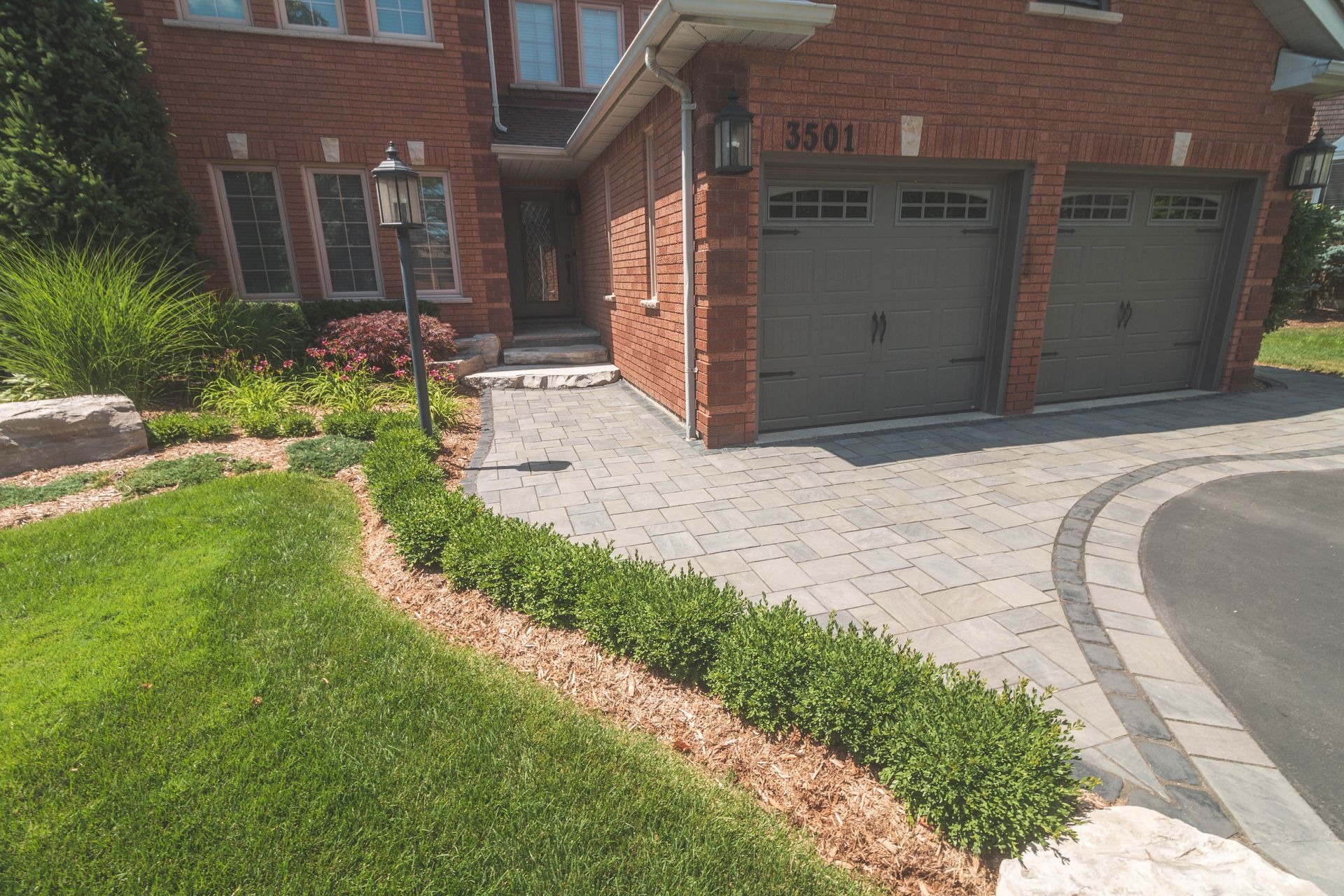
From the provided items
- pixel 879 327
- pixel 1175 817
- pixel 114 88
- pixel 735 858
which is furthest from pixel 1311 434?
pixel 114 88

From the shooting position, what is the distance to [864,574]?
11.8 feet

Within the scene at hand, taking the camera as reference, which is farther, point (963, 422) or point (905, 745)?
point (963, 422)

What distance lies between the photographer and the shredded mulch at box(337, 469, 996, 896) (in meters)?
1.96

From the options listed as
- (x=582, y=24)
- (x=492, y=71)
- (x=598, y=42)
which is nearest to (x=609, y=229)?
(x=492, y=71)

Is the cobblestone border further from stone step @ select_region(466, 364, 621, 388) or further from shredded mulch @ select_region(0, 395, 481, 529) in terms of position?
stone step @ select_region(466, 364, 621, 388)

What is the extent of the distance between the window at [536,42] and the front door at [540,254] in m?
2.15

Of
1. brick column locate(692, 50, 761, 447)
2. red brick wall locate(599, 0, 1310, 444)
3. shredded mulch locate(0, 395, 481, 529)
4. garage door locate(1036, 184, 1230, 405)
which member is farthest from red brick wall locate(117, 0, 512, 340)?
garage door locate(1036, 184, 1230, 405)

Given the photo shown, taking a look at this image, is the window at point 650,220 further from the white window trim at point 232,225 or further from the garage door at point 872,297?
the white window trim at point 232,225

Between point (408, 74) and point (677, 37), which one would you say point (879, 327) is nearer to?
point (677, 37)

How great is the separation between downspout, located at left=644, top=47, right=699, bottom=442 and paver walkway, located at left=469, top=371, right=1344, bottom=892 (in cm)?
51

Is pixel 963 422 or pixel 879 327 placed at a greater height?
pixel 879 327

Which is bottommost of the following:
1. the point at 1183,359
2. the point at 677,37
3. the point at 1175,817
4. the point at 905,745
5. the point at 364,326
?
the point at 1175,817

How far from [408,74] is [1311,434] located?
11.9 m

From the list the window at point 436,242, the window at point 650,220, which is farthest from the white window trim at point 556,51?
the window at point 650,220
